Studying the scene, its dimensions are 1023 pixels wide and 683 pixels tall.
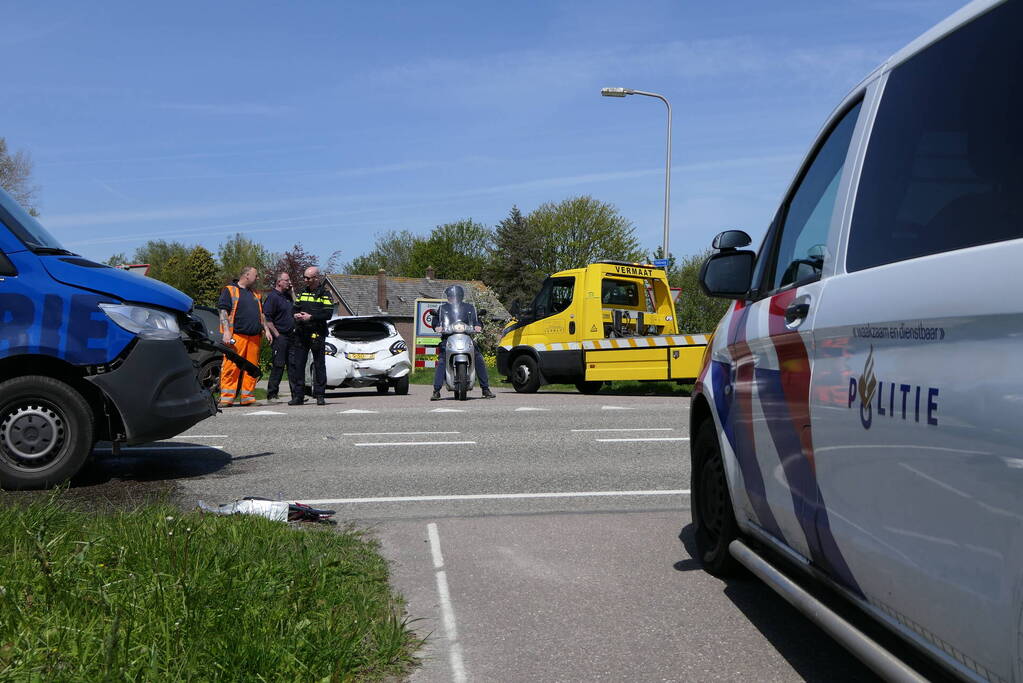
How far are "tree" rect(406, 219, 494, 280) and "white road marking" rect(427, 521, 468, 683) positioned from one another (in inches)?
4386

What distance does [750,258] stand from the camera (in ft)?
14.4

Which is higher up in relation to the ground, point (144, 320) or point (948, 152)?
point (948, 152)

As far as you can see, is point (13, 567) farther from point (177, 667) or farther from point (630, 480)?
point (630, 480)

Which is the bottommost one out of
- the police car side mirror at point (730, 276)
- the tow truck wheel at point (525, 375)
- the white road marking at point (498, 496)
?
the white road marking at point (498, 496)

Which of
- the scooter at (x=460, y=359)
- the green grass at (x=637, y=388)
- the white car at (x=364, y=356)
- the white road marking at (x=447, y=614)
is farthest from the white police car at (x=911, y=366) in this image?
the white car at (x=364, y=356)

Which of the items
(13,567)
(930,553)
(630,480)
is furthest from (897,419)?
(630,480)

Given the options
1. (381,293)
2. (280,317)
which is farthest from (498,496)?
(381,293)

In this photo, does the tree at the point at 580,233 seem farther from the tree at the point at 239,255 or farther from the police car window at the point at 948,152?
the police car window at the point at 948,152

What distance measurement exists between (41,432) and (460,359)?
10.6 meters

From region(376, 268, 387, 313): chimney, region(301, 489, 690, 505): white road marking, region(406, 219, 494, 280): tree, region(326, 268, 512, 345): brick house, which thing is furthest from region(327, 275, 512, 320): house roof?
region(301, 489, 690, 505): white road marking

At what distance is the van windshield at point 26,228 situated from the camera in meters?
6.76

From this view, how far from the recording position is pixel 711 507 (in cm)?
488

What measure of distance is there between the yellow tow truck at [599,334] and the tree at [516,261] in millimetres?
59741

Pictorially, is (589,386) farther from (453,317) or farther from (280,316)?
(280,316)
